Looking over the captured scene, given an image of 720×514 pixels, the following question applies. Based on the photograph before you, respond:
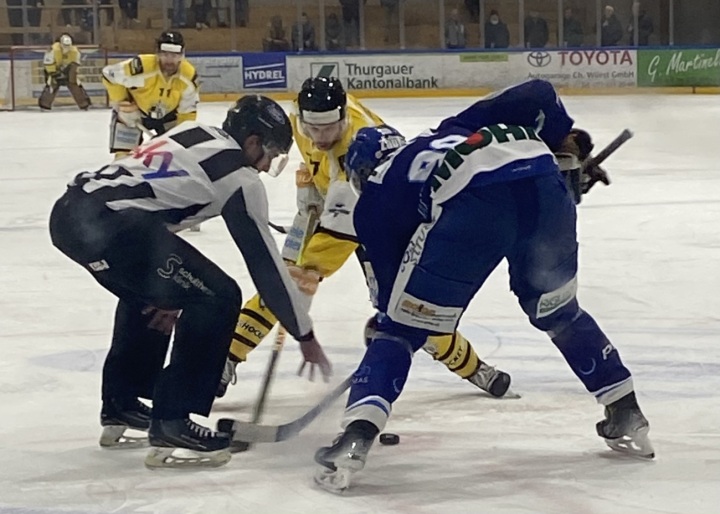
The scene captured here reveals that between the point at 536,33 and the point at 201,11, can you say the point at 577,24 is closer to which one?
the point at 536,33

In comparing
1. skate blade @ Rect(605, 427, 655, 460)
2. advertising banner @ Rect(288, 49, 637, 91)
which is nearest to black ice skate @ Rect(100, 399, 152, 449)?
skate blade @ Rect(605, 427, 655, 460)

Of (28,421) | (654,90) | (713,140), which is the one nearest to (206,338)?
(28,421)

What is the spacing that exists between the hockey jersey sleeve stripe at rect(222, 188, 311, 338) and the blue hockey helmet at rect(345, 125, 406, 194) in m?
0.25

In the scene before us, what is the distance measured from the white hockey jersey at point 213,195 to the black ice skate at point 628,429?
2.48 feet

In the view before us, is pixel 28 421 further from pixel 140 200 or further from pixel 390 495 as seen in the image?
pixel 390 495

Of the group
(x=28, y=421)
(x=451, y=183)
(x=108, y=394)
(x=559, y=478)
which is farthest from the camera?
(x=28, y=421)

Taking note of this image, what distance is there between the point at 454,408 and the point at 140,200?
1.16 m

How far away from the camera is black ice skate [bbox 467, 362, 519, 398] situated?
3.79 meters

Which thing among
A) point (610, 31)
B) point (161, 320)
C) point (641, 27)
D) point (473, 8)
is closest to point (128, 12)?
point (473, 8)

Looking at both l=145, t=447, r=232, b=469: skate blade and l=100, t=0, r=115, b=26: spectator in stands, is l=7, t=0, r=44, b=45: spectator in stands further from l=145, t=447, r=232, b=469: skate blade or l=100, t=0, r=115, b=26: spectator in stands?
l=145, t=447, r=232, b=469: skate blade

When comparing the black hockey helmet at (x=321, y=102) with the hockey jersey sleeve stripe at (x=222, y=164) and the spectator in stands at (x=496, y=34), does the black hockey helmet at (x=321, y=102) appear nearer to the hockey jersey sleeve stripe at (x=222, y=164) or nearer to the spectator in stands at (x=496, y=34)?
the hockey jersey sleeve stripe at (x=222, y=164)

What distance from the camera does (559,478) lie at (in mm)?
3010

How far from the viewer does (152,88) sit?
7453 mm

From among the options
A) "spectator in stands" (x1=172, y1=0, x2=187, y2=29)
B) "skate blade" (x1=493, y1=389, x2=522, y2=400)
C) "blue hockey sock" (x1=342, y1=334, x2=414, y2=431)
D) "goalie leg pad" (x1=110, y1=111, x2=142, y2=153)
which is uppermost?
"spectator in stands" (x1=172, y1=0, x2=187, y2=29)
